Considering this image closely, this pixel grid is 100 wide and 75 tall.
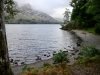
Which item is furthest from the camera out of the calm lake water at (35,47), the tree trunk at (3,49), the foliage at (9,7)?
the calm lake water at (35,47)

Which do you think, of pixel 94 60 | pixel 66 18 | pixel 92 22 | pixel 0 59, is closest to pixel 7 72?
pixel 0 59

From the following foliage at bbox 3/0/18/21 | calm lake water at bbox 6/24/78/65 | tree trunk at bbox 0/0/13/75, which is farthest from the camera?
calm lake water at bbox 6/24/78/65

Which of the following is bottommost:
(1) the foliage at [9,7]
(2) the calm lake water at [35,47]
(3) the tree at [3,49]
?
(2) the calm lake water at [35,47]

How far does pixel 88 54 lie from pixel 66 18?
13707cm

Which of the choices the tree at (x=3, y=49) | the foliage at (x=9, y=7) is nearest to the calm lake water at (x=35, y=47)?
the foliage at (x=9, y=7)

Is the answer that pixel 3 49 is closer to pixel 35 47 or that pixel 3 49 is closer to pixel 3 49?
pixel 3 49

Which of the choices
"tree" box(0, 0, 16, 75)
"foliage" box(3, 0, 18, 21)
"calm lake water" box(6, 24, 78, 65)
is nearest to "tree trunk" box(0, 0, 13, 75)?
"tree" box(0, 0, 16, 75)

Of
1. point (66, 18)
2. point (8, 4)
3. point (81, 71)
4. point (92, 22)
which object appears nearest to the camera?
point (8, 4)

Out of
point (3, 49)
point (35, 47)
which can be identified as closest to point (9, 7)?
point (3, 49)

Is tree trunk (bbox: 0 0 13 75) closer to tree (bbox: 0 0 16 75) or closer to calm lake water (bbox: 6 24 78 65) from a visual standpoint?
tree (bbox: 0 0 16 75)

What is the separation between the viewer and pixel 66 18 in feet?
503

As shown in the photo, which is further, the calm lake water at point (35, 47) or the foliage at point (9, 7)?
the calm lake water at point (35, 47)

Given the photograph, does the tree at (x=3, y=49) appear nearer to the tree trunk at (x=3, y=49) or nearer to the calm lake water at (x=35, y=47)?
the tree trunk at (x=3, y=49)

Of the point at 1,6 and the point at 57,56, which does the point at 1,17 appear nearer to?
the point at 1,6
